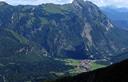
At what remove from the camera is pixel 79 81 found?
197m

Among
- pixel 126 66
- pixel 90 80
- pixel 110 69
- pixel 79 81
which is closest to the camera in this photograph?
pixel 126 66

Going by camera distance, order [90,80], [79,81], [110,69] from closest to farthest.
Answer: [110,69], [90,80], [79,81]

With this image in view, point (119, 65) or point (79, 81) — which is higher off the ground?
point (119, 65)

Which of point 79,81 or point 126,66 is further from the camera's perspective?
point 79,81

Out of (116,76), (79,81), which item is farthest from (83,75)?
(116,76)

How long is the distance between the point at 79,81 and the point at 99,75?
72.5ft

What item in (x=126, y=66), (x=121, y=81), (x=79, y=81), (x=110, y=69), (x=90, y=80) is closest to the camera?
(x=121, y=81)

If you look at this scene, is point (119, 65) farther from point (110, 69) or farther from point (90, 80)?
point (90, 80)

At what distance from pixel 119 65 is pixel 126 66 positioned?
522cm

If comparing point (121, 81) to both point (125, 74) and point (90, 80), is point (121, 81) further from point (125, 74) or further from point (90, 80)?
point (90, 80)

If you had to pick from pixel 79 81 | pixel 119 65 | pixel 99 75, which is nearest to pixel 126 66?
pixel 119 65

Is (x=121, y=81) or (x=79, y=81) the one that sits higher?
(x=121, y=81)

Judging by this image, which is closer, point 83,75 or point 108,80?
point 108,80

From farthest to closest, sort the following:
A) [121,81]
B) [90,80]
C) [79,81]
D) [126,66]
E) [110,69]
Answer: [79,81] → [90,80] → [110,69] → [126,66] → [121,81]
